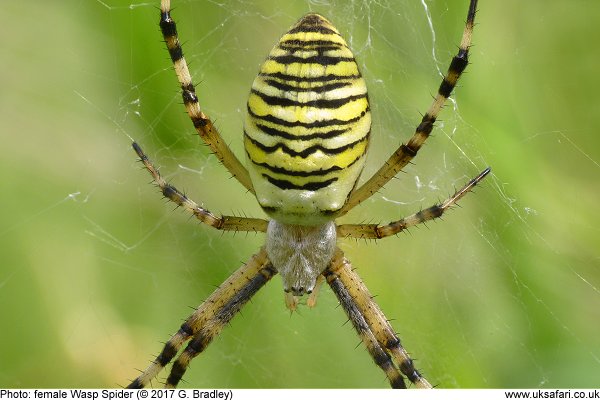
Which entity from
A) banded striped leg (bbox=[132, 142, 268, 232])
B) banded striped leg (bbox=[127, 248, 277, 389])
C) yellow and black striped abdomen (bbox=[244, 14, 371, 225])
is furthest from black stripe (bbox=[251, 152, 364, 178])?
banded striped leg (bbox=[127, 248, 277, 389])

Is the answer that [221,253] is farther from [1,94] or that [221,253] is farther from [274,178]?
[1,94]

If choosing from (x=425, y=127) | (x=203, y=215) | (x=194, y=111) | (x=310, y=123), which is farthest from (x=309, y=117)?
(x=203, y=215)

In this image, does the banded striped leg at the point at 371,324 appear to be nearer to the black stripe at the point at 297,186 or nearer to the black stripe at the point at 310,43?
the black stripe at the point at 297,186

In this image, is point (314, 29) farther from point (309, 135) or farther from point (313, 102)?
point (309, 135)

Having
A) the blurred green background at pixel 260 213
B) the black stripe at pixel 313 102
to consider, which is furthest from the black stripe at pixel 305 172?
the blurred green background at pixel 260 213

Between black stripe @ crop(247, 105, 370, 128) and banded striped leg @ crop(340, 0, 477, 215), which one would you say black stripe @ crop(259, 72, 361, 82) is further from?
banded striped leg @ crop(340, 0, 477, 215)

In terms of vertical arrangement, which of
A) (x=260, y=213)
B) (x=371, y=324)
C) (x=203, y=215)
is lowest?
(x=371, y=324)
